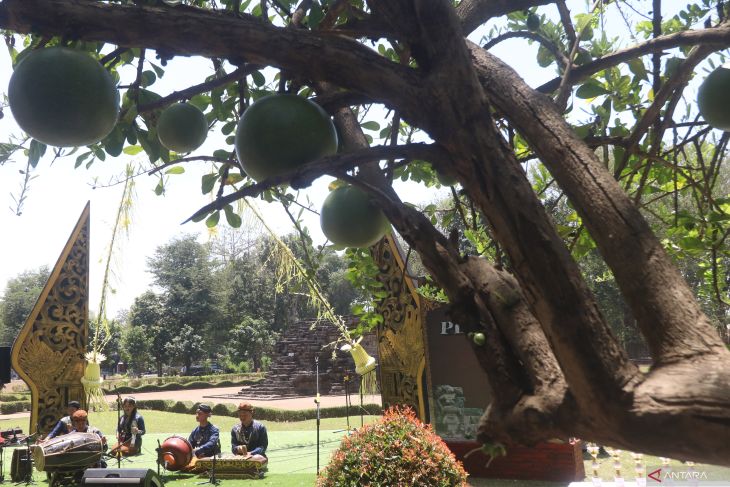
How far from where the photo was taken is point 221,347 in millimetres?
39281

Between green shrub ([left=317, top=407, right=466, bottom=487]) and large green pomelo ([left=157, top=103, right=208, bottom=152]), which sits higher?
large green pomelo ([left=157, top=103, right=208, bottom=152])

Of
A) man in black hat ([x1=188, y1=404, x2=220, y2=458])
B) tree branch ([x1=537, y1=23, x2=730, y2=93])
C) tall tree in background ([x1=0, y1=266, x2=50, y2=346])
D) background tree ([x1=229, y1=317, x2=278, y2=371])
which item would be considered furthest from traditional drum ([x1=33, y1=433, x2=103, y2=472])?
tall tree in background ([x1=0, y1=266, x2=50, y2=346])

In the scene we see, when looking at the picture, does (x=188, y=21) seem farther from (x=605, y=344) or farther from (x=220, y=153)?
(x=220, y=153)

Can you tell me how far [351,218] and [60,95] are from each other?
2.30 feet

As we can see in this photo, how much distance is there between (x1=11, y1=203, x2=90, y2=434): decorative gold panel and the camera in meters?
7.64

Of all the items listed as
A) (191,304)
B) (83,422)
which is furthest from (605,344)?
(191,304)

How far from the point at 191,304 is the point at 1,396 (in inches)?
548

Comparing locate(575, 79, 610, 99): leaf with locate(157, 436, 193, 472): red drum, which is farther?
locate(157, 436, 193, 472): red drum

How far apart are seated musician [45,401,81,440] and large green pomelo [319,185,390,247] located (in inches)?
288

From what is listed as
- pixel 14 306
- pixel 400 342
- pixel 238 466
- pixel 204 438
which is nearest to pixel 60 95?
pixel 400 342

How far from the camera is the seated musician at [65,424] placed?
7340mm

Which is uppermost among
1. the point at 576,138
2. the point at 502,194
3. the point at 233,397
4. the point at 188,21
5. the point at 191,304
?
the point at 191,304

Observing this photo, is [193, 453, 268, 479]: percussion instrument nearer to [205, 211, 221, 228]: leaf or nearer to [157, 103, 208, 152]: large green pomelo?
[205, 211, 221, 228]: leaf

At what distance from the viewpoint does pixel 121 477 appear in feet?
19.5
